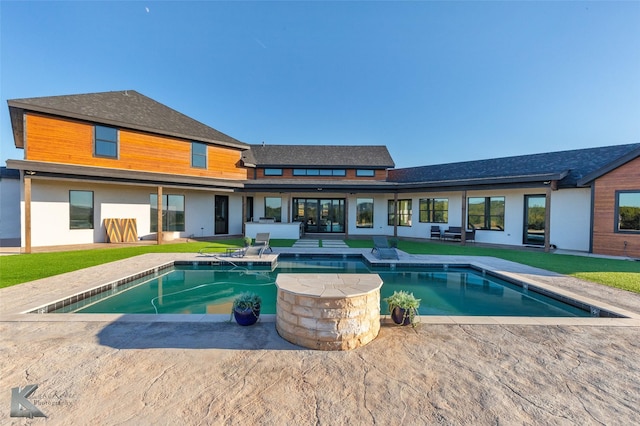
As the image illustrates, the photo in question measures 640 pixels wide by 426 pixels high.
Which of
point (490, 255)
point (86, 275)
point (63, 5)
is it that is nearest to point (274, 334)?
point (86, 275)

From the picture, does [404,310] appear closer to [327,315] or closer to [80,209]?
[327,315]

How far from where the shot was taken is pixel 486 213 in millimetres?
15219

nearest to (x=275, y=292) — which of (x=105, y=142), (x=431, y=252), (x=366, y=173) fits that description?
(x=431, y=252)

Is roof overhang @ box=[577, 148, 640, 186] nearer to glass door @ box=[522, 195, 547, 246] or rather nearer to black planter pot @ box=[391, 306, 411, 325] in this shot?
glass door @ box=[522, 195, 547, 246]

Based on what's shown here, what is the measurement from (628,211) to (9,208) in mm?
29526

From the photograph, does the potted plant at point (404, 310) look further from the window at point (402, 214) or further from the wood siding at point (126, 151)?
the wood siding at point (126, 151)

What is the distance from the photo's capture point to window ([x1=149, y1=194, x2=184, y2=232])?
596 inches

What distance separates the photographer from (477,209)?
15516mm

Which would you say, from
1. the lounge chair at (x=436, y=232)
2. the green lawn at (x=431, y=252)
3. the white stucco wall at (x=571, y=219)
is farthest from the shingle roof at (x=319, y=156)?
the white stucco wall at (x=571, y=219)

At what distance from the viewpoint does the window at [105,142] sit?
1291cm

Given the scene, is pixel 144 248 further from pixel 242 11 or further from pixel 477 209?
pixel 477 209

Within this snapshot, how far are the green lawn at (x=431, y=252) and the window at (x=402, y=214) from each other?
16.5 feet

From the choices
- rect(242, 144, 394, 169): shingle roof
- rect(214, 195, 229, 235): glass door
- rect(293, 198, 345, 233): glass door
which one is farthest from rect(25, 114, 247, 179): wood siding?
rect(293, 198, 345, 233): glass door

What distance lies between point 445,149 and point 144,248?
29.9m
